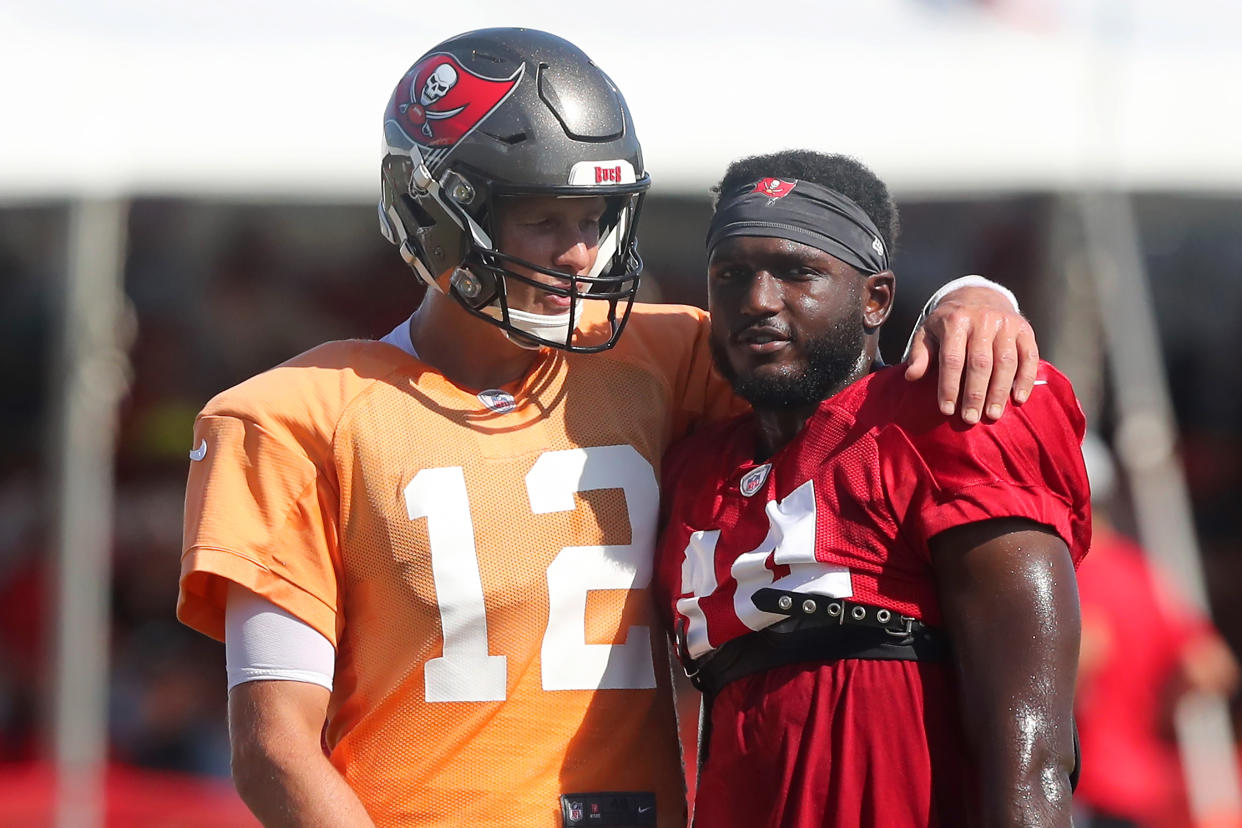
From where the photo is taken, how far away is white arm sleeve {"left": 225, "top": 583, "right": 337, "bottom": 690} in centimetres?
256

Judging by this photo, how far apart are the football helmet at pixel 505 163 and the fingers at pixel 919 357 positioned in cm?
51

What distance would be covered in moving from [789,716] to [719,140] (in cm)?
357

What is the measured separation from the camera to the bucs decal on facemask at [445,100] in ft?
9.25

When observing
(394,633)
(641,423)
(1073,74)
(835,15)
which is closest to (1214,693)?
(1073,74)

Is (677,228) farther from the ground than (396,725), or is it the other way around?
(677,228)

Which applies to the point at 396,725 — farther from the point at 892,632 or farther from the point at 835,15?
the point at 835,15

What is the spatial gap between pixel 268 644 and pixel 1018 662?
3.70ft

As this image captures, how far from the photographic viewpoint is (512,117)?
279 centimetres

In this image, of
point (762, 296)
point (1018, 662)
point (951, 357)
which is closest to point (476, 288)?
point (762, 296)

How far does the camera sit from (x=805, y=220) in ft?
8.84

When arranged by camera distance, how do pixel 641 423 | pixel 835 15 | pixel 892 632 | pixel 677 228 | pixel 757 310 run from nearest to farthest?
1. pixel 892 632
2. pixel 757 310
3. pixel 641 423
4. pixel 835 15
5. pixel 677 228

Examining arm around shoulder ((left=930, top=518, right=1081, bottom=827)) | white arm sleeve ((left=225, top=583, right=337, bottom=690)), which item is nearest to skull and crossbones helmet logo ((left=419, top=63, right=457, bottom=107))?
white arm sleeve ((left=225, top=583, right=337, bottom=690))

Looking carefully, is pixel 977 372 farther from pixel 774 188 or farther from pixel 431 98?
pixel 431 98

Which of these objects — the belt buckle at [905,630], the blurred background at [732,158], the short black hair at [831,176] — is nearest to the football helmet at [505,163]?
the short black hair at [831,176]
